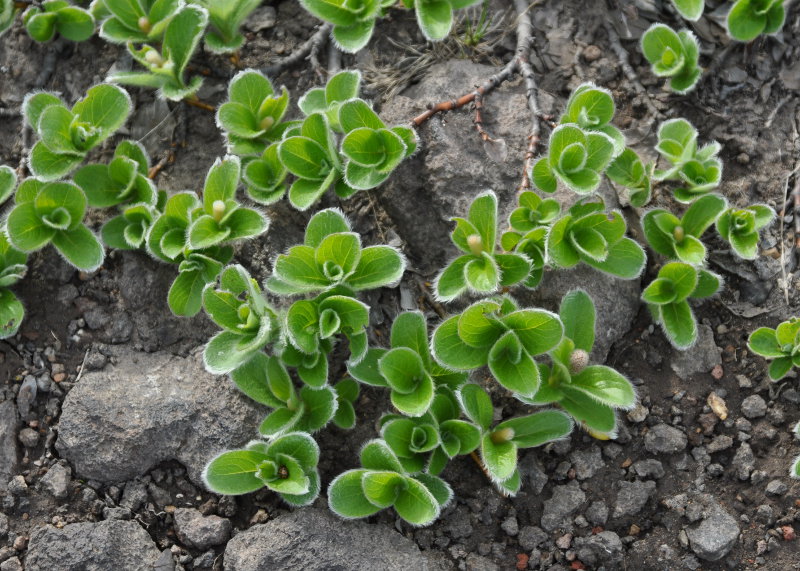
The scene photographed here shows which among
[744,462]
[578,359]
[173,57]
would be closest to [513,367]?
[578,359]

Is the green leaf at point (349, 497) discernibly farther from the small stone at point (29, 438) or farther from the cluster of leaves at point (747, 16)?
the cluster of leaves at point (747, 16)

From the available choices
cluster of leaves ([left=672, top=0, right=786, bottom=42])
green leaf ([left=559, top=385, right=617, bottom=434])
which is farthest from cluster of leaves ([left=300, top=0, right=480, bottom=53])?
green leaf ([left=559, top=385, right=617, bottom=434])

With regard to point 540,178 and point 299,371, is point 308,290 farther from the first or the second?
point 540,178

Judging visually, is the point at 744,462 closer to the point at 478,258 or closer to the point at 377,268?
the point at 478,258

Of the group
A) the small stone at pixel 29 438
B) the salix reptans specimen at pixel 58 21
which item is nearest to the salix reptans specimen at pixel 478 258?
the small stone at pixel 29 438

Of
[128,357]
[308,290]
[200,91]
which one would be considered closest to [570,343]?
[308,290]

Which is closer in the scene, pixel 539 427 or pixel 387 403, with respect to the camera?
pixel 539 427

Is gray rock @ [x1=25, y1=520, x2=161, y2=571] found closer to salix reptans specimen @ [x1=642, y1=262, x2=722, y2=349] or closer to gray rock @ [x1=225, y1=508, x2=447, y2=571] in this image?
gray rock @ [x1=225, y1=508, x2=447, y2=571]

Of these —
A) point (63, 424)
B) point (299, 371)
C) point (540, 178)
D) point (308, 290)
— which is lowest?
point (63, 424)
